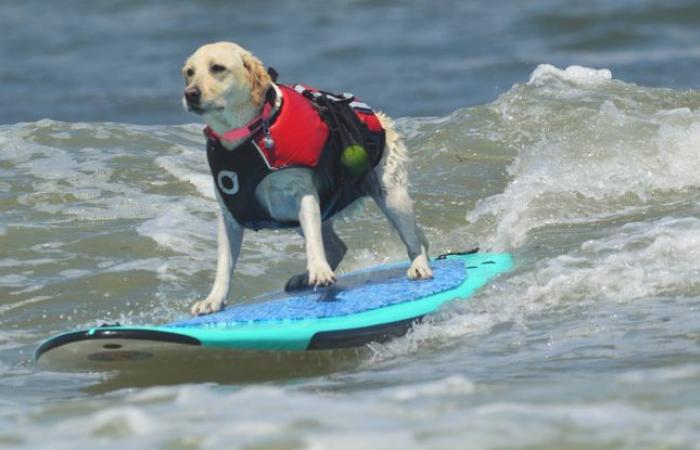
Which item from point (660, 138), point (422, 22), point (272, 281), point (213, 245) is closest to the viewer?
point (272, 281)

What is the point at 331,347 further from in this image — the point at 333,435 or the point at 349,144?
the point at 333,435

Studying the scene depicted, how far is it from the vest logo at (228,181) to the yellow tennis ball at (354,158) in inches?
26.3

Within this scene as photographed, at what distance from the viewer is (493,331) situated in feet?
22.7

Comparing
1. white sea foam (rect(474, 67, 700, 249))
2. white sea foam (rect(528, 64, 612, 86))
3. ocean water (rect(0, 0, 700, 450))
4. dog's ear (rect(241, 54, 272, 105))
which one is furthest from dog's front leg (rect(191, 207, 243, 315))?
white sea foam (rect(528, 64, 612, 86))

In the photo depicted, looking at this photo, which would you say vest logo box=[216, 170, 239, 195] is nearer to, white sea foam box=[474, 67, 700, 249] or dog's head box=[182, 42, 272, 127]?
dog's head box=[182, 42, 272, 127]

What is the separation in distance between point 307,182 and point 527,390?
196cm

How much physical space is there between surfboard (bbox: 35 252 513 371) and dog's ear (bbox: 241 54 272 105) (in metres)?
1.04

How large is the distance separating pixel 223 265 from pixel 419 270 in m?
1.24

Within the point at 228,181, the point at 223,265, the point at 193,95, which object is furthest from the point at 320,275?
the point at 193,95

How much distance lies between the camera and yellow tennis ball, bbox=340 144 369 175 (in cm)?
720

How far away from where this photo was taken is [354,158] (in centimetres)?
722

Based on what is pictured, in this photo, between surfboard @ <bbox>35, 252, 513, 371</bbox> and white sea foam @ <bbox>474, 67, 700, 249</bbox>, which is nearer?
surfboard @ <bbox>35, 252, 513, 371</bbox>

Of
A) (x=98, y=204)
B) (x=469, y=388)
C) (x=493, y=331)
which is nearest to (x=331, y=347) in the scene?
(x=493, y=331)

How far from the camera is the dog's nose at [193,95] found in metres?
6.43
